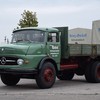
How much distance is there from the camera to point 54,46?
16188 mm

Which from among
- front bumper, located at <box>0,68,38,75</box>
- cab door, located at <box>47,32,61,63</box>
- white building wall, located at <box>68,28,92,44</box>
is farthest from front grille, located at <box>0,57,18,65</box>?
white building wall, located at <box>68,28,92,44</box>

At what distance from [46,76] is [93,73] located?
10.3ft

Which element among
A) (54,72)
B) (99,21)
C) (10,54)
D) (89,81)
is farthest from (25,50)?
(99,21)

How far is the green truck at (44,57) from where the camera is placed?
49.1 feet

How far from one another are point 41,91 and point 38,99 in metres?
1.97

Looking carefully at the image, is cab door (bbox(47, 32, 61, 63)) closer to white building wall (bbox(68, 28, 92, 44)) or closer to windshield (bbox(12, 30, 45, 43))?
windshield (bbox(12, 30, 45, 43))

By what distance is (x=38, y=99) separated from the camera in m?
12.6

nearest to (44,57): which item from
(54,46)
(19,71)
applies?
(54,46)

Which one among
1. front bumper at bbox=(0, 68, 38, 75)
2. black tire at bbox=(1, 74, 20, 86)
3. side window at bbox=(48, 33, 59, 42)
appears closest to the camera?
front bumper at bbox=(0, 68, 38, 75)

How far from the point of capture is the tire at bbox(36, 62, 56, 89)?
49.9 feet

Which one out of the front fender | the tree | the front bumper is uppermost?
the tree

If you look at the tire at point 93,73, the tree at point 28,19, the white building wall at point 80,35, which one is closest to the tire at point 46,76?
the tire at point 93,73

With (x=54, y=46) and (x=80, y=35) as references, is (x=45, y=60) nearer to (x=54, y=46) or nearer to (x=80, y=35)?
(x=54, y=46)

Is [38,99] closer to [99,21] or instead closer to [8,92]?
[8,92]
